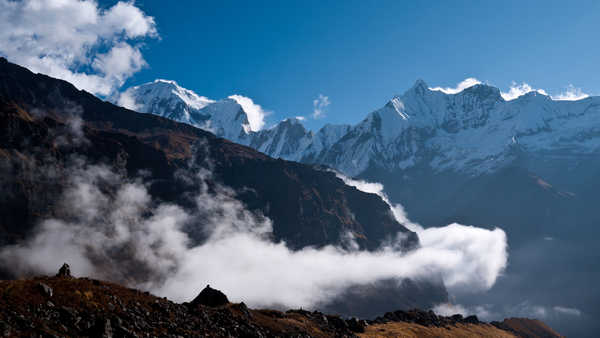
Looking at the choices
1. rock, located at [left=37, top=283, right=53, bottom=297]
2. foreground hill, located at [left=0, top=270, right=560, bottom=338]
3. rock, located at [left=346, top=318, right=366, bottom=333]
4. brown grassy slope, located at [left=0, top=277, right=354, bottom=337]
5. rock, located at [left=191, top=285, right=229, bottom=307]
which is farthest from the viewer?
rock, located at [left=346, top=318, right=366, bottom=333]

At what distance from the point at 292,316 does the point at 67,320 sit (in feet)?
212

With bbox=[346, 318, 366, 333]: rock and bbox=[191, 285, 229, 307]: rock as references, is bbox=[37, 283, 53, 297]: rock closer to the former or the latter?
bbox=[191, 285, 229, 307]: rock

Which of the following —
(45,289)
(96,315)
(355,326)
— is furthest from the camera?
(355,326)

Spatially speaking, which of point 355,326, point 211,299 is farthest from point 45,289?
point 355,326

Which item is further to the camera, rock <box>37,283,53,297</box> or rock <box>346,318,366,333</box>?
rock <box>346,318,366,333</box>

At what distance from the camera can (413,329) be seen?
13575 centimetres

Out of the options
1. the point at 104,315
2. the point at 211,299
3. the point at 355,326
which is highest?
the point at 355,326

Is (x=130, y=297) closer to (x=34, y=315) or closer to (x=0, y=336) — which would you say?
(x=34, y=315)

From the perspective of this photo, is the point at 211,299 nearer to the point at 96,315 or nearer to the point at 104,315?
the point at 104,315

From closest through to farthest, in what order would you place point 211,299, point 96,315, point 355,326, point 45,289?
point 96,315, point 45,289, point 211,299, point 355,326

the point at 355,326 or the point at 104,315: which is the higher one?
the point at 355,326

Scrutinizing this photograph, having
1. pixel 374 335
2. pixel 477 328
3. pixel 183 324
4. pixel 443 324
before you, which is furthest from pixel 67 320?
pixel 477 328

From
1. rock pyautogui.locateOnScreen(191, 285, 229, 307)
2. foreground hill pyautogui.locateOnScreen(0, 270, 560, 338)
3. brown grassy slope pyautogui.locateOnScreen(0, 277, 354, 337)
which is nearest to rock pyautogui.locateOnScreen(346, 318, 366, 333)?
foreground hill pyautogui.locateOnScreen(0, 270, 560, 338)

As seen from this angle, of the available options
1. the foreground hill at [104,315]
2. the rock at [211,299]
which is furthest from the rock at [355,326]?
the rock at [211,299]
